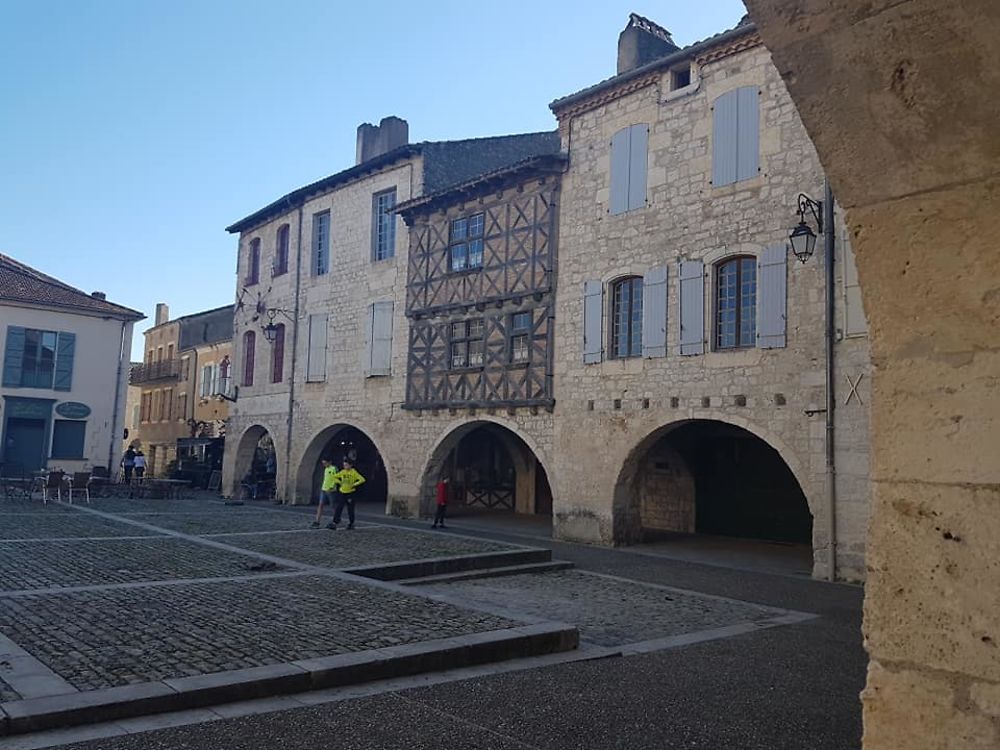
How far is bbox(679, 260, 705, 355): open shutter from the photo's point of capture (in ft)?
42.9

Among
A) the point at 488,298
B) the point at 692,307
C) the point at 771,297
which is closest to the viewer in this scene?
the point at 771,297

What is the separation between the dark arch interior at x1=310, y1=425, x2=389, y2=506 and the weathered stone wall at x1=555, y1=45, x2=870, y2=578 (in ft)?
28.2

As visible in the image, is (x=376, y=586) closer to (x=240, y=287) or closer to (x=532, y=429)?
(x=532, y=429)

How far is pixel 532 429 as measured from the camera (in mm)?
15781

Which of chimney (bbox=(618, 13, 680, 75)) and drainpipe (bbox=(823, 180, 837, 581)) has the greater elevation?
chimney (bbox=(618, 13, 680, 75))

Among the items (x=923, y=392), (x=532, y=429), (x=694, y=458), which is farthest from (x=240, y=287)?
(x=923, y=392)

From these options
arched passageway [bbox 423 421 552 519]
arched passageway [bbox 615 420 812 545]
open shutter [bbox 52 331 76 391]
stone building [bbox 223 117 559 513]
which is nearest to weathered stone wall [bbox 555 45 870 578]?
arched passageway [bbox 615 420 812 545]

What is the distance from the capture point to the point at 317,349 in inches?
850

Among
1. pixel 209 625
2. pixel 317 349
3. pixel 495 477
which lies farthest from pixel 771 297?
pixel 317 349

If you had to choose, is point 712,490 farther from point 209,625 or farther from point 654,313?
point 209,625

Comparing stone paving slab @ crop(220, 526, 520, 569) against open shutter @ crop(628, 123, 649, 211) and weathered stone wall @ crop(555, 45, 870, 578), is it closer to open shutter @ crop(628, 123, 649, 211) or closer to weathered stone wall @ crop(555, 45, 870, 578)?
weathered stone wall @ crop(555, 45, 870, 578)

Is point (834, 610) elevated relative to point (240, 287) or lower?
lower

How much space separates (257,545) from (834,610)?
7.72m

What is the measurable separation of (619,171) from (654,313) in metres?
2.69
